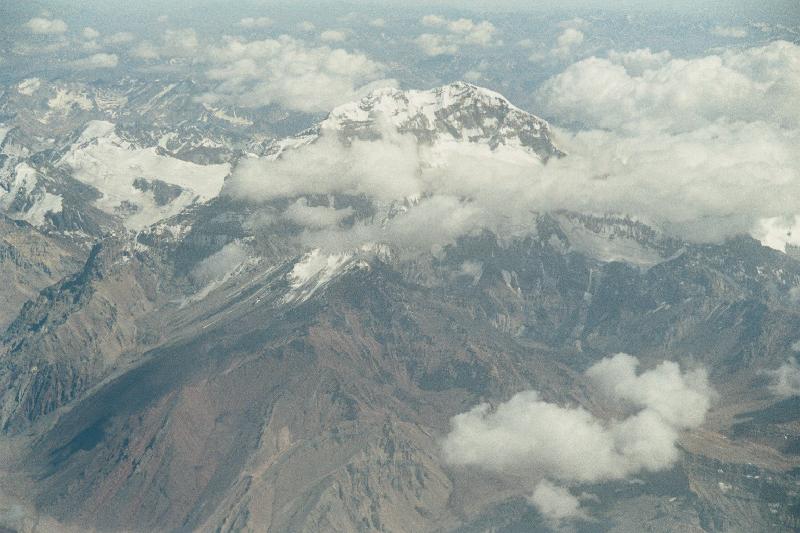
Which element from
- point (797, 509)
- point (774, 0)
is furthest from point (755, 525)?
point (774, 0)

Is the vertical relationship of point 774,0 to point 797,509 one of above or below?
above

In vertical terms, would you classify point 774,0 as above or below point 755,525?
above

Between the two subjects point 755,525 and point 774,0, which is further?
point 755,525

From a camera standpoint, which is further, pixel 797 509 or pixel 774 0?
pixel 797 509

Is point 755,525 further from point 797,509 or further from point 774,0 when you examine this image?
point 774,0
